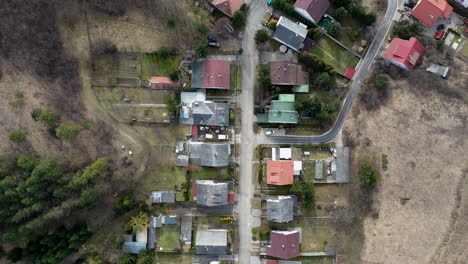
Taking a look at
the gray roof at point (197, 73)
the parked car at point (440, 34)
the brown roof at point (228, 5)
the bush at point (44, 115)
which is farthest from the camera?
the parked car at point (440, 34)

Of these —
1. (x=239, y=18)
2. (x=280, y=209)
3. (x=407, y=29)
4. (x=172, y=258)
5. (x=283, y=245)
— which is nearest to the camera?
(x=280, y=209)

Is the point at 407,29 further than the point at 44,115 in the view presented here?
Yes

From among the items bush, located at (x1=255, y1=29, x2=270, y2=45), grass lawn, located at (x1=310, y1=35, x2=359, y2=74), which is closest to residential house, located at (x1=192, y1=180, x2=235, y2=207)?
bush, located at (x1=255, y1=29, x2=270, y2=45)

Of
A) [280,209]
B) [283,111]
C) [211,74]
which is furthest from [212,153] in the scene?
[280,209]

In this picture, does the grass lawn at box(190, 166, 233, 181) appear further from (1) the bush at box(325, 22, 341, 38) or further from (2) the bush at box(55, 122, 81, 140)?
(1) the bush at box(325, 22, 341, 38)

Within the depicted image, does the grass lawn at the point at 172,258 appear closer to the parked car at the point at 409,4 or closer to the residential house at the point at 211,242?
the residential house at the point at 211,242

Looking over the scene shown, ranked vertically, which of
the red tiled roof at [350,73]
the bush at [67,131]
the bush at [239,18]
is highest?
the bush at [239,18]

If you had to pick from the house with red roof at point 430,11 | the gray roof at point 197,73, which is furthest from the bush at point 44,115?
the house with red roof at point 430,11

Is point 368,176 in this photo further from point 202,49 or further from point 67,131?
point 67,131
